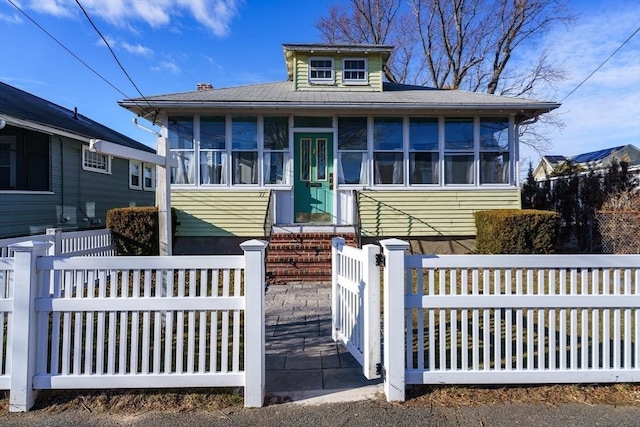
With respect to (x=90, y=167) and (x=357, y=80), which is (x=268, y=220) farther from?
(x=90, y=167)

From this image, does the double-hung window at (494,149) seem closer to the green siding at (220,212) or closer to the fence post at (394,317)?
the green siding at (220,212)

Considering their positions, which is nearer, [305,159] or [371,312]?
[371,312]

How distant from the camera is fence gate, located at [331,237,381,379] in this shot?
292cm

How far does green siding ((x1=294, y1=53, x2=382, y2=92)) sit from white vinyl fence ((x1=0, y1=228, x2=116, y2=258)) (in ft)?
20.0

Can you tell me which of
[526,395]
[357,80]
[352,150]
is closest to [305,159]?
[352,150]

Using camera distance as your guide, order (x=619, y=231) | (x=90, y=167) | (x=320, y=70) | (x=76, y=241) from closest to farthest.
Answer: (x=76, y=241) < (x=619, y=231) < (x=320, y=70) < (x=90, y=167)

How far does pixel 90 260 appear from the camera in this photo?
2764 millimetres

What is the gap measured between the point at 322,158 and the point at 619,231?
681 cm

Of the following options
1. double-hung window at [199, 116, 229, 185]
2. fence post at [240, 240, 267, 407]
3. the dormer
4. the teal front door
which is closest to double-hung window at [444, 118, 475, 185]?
the dormer

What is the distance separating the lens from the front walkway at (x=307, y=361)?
2.84 metres

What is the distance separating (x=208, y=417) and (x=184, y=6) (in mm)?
10654

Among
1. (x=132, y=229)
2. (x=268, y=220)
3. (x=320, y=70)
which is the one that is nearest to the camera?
(x=132, y=229)

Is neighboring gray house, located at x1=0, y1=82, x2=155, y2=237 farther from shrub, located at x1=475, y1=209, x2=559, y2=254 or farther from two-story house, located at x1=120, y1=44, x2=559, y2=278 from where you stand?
shrub, located at x1=475, y1=209, x2=559, y2=254

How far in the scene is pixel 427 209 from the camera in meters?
9.12
